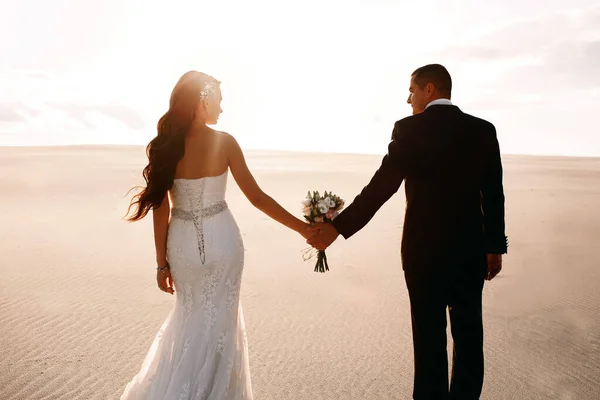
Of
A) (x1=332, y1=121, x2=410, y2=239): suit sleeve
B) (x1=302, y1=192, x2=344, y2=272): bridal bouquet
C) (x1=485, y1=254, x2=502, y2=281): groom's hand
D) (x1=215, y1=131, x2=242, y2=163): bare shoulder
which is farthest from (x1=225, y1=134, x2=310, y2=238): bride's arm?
(x1=485, y1=254, x2=502, y2=281): groom's hand

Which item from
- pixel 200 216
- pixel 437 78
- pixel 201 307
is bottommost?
pixel 201 307

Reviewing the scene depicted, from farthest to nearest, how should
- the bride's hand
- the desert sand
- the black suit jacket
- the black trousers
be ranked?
1. the desert sand
2. the bride's hand
3. the black trousers
4. the black suit jacket

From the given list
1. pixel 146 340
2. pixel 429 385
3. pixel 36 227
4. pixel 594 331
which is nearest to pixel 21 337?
pixel 146 340

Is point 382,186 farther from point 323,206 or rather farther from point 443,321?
point 443,321

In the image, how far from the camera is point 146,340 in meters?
6.61

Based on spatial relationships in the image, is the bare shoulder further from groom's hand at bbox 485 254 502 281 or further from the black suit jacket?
groom's hand at bbox 485 254 502 281

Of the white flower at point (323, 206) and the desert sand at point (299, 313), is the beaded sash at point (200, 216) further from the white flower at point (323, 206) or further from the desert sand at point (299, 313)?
the desert sand at point (299, 313)

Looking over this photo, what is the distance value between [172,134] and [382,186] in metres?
1.66

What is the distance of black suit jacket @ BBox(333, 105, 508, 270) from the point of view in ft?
12.6

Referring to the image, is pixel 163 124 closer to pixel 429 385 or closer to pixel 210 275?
pixel 210 275

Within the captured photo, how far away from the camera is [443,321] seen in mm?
4008

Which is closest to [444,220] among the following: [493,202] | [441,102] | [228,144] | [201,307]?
[493,202]

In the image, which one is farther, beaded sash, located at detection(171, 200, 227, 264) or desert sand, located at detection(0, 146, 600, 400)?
desert sand, located at detection(0, 146, 600, 400)

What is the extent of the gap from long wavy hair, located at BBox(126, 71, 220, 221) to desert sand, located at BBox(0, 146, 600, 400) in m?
2.34
